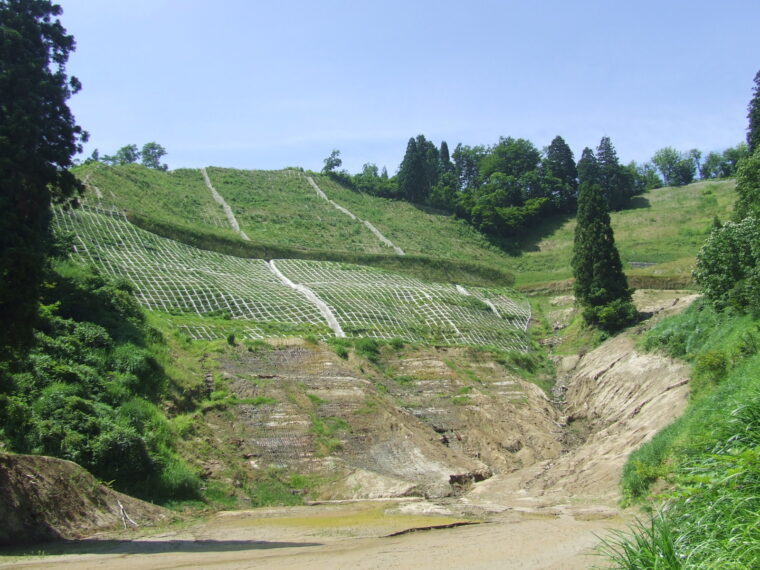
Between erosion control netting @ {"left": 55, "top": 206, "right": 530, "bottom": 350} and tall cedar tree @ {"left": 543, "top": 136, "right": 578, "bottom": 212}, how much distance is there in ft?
135

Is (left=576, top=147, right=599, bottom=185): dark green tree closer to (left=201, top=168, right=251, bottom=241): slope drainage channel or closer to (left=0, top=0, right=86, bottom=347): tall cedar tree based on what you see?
(left=201, top=168, right=251, bottom=241): slope drainage channel

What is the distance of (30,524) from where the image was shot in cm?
1272

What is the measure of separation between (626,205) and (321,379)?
6854cm

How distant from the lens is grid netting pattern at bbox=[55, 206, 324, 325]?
38125 millimetres

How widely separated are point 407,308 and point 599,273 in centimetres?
1273

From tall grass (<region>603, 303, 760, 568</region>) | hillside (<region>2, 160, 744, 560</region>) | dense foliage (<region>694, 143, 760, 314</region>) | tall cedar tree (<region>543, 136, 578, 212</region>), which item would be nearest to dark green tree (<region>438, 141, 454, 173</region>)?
tall cedar tree (<region>543, 136, 578, 212</region>)

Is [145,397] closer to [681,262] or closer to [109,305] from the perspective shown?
[109,305]

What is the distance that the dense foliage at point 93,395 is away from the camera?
54.0ft

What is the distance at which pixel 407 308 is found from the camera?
143ft

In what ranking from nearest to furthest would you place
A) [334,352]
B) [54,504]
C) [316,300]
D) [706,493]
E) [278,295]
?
1. [706,493]
2. [54,504]
3. [334,352]
4. [316,300]
5. [278,295]

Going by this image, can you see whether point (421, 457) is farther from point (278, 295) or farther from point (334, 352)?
point (278, 295)

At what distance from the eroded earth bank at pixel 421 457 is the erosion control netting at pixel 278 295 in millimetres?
4858

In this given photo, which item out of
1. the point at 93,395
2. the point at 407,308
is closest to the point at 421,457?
the point at 93,395

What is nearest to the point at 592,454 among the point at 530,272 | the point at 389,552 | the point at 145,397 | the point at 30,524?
the point at 389,552
